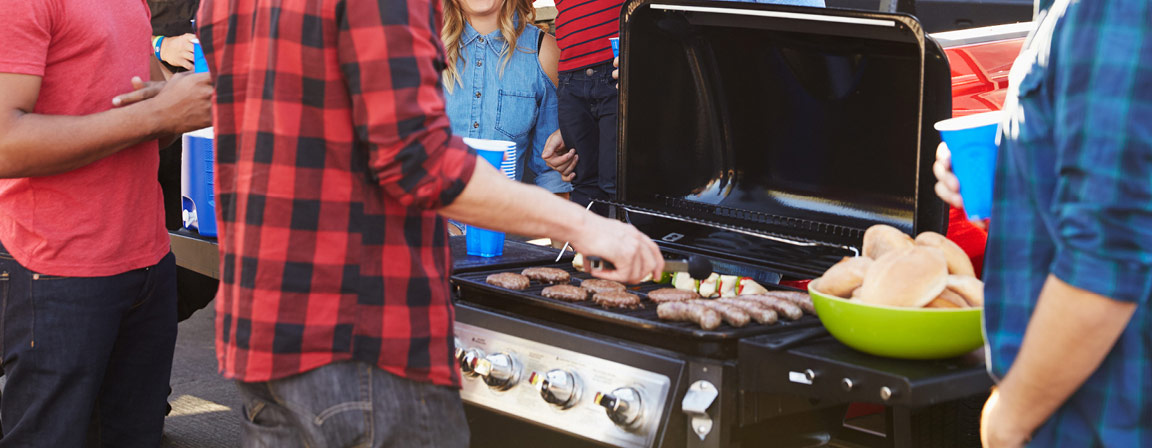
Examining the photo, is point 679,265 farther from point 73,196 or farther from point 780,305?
point 73,196

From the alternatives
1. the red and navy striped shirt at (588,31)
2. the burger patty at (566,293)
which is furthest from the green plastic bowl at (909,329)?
the red and navy striped shirt at (588,31)

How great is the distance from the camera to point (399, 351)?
139 cm

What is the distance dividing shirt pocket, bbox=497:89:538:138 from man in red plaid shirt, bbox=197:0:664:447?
210 centimetres

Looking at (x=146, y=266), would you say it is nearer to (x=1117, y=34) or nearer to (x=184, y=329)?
(x=1117, y=34)

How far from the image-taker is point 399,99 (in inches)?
50.1

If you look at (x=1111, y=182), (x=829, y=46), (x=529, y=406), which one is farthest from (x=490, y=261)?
(x=1111, y=182)

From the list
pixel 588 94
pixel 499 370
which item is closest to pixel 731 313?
pixel 499 370

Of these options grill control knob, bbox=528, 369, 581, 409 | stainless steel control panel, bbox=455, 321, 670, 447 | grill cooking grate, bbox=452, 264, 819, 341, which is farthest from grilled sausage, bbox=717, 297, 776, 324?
grill control knob, bbox=528, 369, 581, 409

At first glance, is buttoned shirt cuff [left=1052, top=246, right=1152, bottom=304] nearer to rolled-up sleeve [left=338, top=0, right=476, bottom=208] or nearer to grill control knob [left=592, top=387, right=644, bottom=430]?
rolled-up sleeve [left=338, top=0, right=476, bottom=208]

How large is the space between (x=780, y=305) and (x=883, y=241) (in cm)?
26

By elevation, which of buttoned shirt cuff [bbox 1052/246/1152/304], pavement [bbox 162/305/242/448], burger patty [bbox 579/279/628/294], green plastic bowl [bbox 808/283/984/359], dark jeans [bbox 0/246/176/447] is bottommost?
pavement [bbox 162/305/242/448]

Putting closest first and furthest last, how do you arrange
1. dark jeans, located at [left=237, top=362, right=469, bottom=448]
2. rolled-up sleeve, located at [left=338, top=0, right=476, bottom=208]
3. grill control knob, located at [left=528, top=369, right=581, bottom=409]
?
rolled-up sleeve, located at [left=338, top=0, right=476, bottom=208] → dark jeans, located at [left=237, top=362, right=469, bottom=448] → grill control knob, located at [left=528, top=369, right=581, bottom=409]

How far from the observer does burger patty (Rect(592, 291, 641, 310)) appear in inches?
79.0

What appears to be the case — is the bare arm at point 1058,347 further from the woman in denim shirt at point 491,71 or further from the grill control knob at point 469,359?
the woman in denim shirt at point 491,71
